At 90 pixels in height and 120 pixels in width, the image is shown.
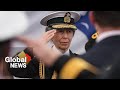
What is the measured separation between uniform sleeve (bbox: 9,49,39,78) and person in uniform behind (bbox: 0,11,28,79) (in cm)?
10

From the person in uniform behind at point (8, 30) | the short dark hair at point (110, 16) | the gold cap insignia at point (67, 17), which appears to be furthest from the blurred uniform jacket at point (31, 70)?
the short dark hair at point (110, 16)

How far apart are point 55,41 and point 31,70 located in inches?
23.1

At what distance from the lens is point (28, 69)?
720cm

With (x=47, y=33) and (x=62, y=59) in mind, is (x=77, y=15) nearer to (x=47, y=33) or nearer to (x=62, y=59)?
(x=47, y=33)

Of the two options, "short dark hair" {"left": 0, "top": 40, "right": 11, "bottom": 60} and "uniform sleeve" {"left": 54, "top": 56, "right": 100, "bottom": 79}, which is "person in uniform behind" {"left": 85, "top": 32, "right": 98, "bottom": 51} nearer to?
"uniform sleeve" {"left": 54, "top": 56, "right": 100, "bottom": 79}

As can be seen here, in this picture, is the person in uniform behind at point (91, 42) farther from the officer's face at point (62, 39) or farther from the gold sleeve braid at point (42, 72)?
the gold sleeve braid at point (42, 72)

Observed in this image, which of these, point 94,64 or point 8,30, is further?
point 8,30

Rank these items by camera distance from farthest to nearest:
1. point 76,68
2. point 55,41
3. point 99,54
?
A: 1. point 55,41
2. point 99,54
3. point 76,68

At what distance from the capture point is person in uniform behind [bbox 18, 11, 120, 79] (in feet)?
19.0

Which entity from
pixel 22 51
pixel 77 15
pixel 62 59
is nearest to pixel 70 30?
pixel 77 15

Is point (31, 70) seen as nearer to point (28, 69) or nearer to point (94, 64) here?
point (28, 69)

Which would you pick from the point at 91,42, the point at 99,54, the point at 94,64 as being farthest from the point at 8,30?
the point at 99,54
